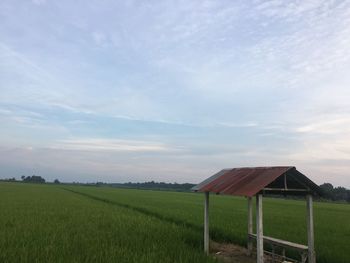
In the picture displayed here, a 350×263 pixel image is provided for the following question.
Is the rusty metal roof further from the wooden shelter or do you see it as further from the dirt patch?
the dirt patch

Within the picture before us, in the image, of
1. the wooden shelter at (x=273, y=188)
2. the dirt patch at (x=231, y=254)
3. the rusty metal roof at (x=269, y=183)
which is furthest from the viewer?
the dirt patch at (x=231, y=254)

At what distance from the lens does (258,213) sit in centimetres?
899

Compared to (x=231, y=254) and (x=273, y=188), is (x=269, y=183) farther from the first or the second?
(x=231, y=254)

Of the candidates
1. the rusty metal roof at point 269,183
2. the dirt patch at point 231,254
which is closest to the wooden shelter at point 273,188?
the rusty metal roof at point 269,183

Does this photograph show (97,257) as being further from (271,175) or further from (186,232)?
(186,232)

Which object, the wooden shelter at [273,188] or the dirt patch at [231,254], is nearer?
the wooden shelter at [273,188]

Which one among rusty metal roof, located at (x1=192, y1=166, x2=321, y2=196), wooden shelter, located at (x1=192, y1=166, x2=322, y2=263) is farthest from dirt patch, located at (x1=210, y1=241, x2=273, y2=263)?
rusty metal roof, located at (x1=192, y1=166, x2=321, y2=196)

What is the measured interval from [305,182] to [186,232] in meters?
5.91

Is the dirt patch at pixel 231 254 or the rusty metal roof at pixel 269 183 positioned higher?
the rusty metal roof at pixel 269 183

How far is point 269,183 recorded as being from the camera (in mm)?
8766

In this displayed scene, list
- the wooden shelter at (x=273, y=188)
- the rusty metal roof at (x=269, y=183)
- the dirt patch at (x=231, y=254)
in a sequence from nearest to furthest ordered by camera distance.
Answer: the wooden shelter at (x=273, y=188) < the rusty metal roof at (x=269, y=183) < the dirt patch at (x=231, y=254)

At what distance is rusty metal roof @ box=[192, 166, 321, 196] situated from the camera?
898cm

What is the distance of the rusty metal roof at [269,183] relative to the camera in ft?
29.5

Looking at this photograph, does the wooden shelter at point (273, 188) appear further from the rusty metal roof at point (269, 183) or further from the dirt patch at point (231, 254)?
the dirt patch at point (231, 254)
